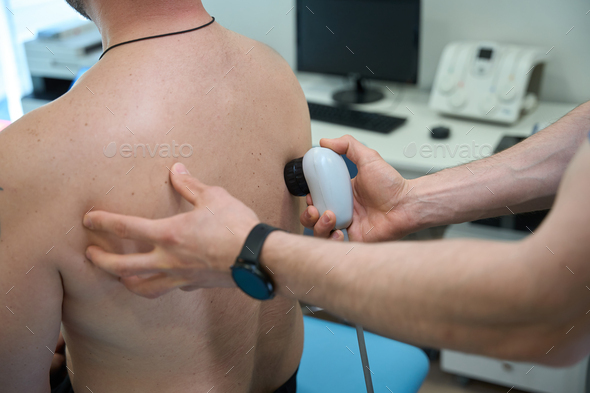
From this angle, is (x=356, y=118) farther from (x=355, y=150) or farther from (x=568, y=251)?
(x=568, y=251)

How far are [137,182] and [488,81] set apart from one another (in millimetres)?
1656

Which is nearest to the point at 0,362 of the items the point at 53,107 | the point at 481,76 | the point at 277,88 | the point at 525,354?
the point at 53,107

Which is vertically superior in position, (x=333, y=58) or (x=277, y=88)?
(x=277, y=88)

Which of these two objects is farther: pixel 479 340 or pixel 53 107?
pixel 53 107

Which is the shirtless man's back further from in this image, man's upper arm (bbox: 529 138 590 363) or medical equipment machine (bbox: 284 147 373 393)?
man's upper arm (bbox: 529 138 590 363)

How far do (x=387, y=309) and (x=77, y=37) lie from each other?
2.43 m

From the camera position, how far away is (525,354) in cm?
56

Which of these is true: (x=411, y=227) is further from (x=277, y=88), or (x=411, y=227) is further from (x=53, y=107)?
(x=53, y=107)

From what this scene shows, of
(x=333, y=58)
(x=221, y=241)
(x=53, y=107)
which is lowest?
(x=333, y=58)

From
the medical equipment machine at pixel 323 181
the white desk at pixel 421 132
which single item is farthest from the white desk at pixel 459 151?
the medical equipment machine at pixel 323 181

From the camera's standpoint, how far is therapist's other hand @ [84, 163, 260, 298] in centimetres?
66

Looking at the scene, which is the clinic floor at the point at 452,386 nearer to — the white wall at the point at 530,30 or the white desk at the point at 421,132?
the white desk at the point at 421,132

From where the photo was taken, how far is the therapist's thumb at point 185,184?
0.69 metres

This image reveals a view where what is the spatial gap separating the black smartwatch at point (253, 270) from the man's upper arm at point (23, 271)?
0.91 ft
